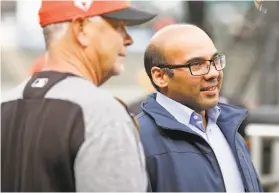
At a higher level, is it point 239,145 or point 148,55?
point 148,55

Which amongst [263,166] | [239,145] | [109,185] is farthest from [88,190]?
[263,166]

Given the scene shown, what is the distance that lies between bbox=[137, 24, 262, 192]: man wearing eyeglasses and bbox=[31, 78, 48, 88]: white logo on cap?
49 centimetres

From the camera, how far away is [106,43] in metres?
2.00

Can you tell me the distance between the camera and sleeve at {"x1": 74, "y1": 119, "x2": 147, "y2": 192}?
1.79 meters

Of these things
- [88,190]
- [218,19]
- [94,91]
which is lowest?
[218,19]

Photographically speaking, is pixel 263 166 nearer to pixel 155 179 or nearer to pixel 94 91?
pixel 155 179

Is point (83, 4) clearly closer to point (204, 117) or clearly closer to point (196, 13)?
point (204, 117)

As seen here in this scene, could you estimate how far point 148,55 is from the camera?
2.52m

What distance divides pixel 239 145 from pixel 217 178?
0.21 meters

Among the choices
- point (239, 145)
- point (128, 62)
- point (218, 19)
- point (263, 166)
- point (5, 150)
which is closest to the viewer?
point (5, 150)

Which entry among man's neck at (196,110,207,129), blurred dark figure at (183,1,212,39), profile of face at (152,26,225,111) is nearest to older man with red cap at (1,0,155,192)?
profile of face at (152,26,225,111)

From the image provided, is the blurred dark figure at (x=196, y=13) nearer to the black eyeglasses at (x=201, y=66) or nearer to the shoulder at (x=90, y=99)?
the black eyeglasses at (x=201, y=66)

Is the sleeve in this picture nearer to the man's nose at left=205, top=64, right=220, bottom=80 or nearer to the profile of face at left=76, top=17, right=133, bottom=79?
the profile of face at left=76, top=17, right=133, bottom=79

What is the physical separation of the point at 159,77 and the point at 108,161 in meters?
0.74
